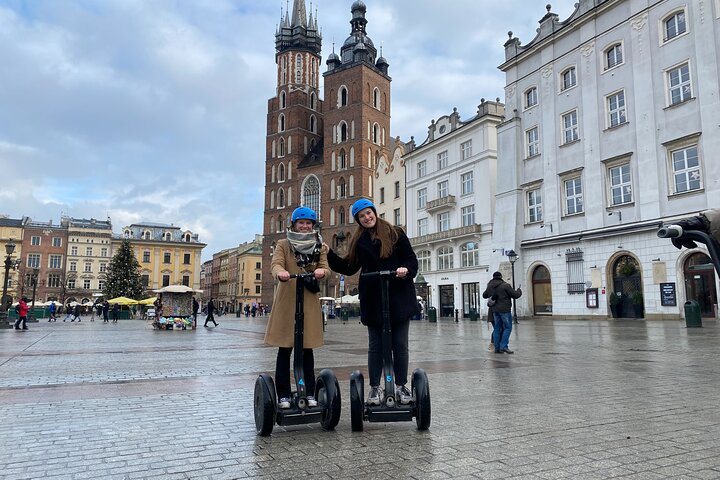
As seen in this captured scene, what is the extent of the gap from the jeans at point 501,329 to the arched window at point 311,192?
62.1m

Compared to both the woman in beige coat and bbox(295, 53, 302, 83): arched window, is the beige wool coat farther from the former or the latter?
bbox(295, 53, 302, 83): arched window

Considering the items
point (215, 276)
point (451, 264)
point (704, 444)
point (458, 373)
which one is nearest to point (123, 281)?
point (451, 264)

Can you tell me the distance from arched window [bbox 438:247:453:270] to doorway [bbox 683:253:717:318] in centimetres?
2091

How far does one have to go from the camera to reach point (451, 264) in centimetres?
4397

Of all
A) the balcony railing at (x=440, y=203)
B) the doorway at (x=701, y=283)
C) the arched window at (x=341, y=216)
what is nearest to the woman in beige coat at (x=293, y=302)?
the doorway at (x=701, y=283)

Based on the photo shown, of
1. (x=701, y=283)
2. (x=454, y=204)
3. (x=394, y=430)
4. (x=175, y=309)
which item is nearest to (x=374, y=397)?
(x=394, y=430)

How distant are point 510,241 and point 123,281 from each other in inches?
1948

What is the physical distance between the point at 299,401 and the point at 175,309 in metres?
24.2

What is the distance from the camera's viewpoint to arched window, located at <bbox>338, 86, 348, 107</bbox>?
Result: 2781 inches

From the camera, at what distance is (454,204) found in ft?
143

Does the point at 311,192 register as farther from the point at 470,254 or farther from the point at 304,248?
the point at 304,248

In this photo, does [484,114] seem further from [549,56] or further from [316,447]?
[316,447]

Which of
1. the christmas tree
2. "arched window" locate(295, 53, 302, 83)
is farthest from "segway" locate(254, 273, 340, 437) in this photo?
"arched window" locate(295, 53, 302, 83)

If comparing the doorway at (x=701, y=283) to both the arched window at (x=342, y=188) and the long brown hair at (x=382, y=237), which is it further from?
the arched window at (x=342, y=188)
